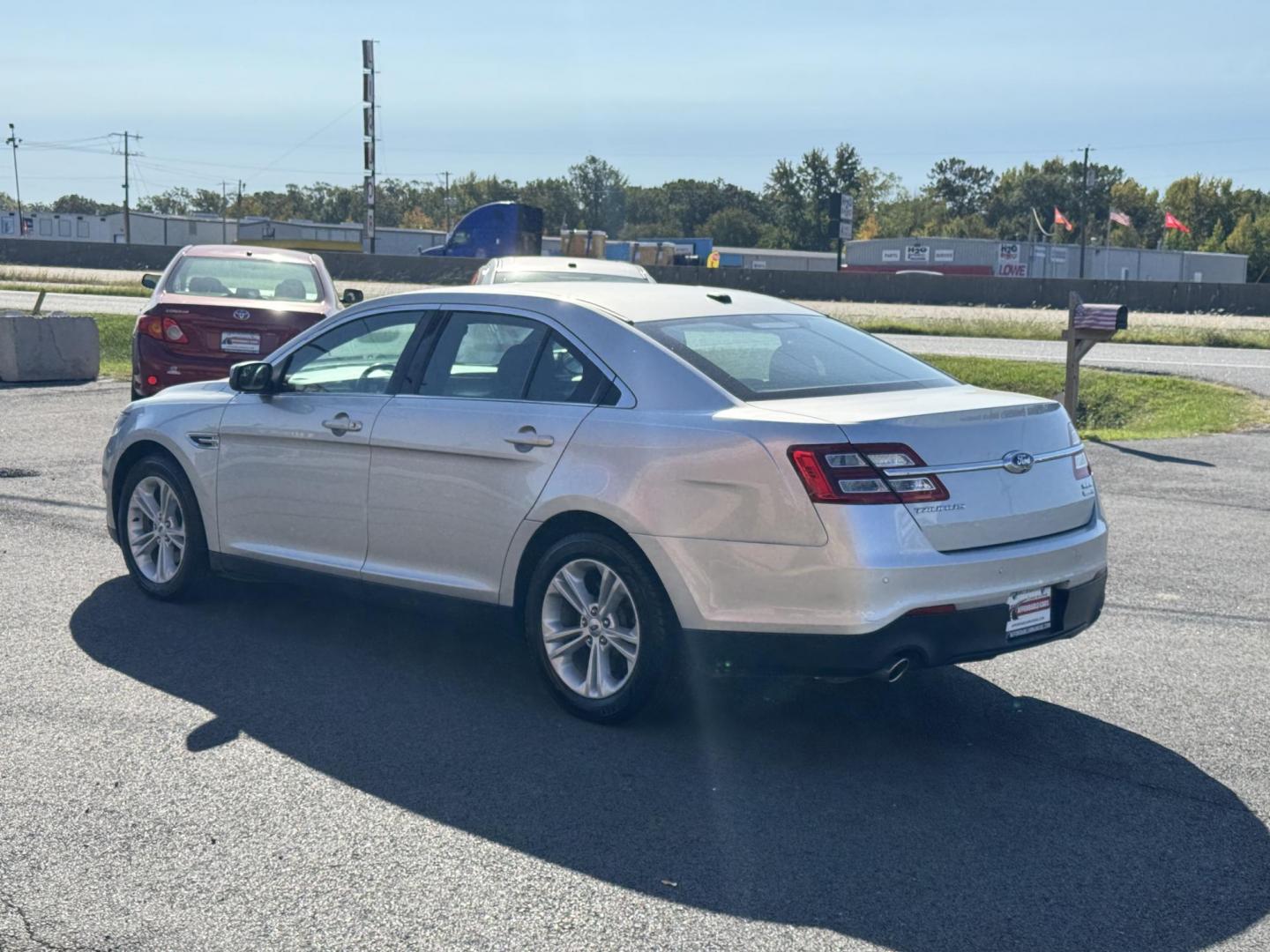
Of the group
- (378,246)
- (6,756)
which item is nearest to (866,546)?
(6,756)

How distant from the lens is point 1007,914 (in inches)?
151

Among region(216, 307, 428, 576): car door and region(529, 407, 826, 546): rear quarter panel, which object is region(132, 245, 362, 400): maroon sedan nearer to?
region(216, 307, 428, 576): car door

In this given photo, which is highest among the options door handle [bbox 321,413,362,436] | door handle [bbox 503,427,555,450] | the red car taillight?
the red car taillight

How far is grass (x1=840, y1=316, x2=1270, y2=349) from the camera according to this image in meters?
27.9

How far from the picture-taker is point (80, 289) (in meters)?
39.4

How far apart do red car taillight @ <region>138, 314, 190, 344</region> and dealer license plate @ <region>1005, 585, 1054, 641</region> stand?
9.35 m

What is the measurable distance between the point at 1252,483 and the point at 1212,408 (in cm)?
563

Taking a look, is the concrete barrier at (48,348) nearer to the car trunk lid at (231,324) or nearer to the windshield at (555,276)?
the car trunk lid at (231,324)

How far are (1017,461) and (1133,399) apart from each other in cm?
1373

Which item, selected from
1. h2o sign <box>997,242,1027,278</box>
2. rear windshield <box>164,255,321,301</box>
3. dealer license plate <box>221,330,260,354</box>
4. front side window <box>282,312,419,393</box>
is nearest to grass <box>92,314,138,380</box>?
rear windshield <box>164,255,321,301</box>

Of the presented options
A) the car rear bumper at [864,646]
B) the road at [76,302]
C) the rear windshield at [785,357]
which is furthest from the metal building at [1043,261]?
the car rear bumper at [864,646]

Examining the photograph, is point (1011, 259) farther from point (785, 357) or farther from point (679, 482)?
point (679, 482)

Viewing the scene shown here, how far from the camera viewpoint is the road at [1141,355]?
2016 cm

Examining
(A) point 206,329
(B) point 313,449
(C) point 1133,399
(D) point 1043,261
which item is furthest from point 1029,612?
(D) point 1043,261
